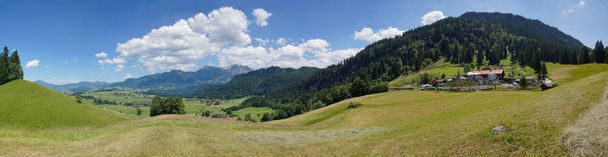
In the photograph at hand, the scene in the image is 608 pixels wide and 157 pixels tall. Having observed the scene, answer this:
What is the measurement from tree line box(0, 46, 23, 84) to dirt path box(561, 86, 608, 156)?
556 feet

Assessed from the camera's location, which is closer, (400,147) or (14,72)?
(400,147)

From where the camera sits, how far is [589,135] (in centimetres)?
1964

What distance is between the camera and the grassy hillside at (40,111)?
275 ft

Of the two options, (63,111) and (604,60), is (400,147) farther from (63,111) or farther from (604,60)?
(604,60)

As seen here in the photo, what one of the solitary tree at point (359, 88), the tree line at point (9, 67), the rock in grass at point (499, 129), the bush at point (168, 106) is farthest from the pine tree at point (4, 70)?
the rock in grass at point (499, 129)

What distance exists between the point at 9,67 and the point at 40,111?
203 feet

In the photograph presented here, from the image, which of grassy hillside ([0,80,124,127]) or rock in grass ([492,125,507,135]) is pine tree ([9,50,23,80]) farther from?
rock in grass ([492,125,507,135])

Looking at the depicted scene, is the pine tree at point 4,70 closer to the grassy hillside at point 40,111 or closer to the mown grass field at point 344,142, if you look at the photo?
the grassy hillside at point 40,111

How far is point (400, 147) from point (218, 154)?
1566 cm

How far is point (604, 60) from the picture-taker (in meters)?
194

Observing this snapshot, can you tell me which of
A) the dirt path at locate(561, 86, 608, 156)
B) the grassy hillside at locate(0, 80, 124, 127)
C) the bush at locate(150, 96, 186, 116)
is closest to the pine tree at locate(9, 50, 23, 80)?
the grassy hillside at locate(0, 80, 124, 127)

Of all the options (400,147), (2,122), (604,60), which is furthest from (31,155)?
(604,60)

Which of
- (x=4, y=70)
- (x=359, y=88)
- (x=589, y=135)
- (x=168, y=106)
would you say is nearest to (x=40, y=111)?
(x=168, y=106)

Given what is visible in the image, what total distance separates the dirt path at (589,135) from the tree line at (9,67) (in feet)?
556
